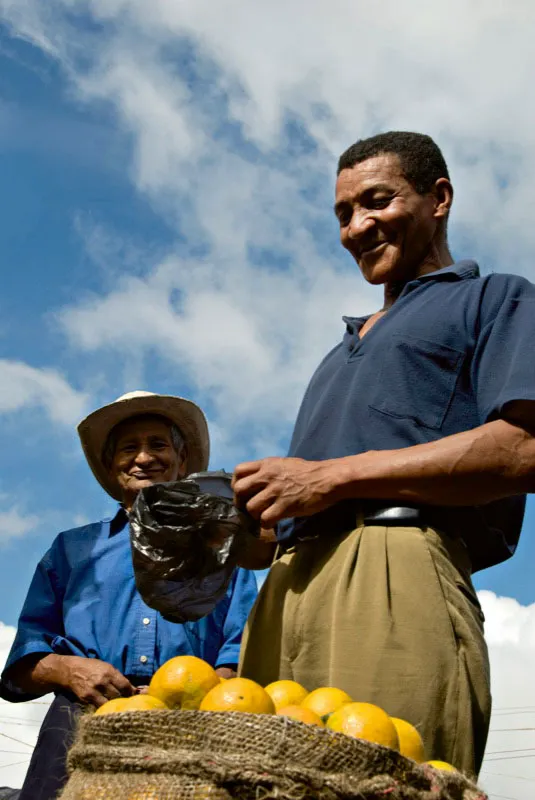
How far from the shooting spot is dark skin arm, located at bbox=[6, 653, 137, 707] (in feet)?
11.5

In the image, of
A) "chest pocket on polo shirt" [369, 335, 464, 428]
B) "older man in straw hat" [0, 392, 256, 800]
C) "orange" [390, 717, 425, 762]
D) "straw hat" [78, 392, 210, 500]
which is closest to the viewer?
"orange" [390, 717, 425, 762]

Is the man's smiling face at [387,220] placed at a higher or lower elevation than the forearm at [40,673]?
higher

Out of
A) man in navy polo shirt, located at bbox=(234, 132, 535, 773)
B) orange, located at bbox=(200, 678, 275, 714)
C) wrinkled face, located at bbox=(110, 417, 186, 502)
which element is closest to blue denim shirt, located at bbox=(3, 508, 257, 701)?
wrinkled face, located at bbox=(110, 417, 186, 502)

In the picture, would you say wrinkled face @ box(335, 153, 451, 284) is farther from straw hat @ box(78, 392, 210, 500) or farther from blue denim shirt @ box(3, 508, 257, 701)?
straw hat @ box(78, 392, 210, 500)

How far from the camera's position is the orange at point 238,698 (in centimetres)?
180

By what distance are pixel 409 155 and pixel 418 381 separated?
32.9 inches

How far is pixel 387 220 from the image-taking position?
2.86 m

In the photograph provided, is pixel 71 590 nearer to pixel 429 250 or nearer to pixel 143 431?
pixel 143 431

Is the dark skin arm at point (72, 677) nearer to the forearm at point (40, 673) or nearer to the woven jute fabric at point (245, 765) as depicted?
the forearm at point (40, 673)

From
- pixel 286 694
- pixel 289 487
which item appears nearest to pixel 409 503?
pixel 289 487

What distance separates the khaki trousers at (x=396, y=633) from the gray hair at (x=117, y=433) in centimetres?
217

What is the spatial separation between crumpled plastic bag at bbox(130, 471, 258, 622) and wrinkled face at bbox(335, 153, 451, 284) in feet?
2.78

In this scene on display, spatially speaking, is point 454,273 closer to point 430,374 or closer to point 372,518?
point 430,374

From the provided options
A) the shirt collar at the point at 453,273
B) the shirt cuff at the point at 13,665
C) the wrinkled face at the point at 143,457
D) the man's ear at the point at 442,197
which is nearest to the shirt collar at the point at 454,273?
the shirt collar at the point at 453,273
